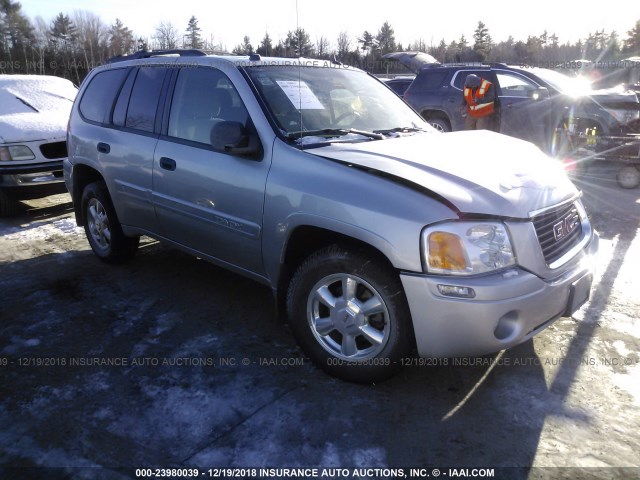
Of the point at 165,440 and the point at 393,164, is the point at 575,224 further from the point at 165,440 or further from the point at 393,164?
the point at 165,440

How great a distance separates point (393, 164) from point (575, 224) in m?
1.24

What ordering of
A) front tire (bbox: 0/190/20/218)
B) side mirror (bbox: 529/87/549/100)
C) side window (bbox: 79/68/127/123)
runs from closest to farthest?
side window (bbox: 79/68/127/123)
front tire (bbox: 0/190/20/218)
side mirror (bbox: 529/87/549/100)

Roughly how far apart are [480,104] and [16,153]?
6790 mm

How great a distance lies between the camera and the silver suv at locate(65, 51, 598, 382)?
8.26ft

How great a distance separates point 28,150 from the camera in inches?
259

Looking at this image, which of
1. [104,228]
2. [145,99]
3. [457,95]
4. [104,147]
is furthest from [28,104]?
[457,95]

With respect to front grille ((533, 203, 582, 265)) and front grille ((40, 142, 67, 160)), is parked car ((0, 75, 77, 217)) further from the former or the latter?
front grille ((533, 203, 582, 265))

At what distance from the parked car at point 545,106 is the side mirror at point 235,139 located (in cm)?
654

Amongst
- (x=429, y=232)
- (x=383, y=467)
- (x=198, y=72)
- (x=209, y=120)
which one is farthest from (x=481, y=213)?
(x=198, y=72)

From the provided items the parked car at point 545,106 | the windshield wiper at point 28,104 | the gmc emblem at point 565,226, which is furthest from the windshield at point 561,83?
the windshield wiper at point 28,104

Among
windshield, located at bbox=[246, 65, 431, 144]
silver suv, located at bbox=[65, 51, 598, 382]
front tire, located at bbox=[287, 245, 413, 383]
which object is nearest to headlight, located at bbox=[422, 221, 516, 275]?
silver suv, located at bbox=[65, 51, 598, 382]

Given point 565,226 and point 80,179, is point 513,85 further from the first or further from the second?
point 80,179

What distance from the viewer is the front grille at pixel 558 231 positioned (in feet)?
8.89

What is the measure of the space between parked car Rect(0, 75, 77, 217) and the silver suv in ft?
8.92
